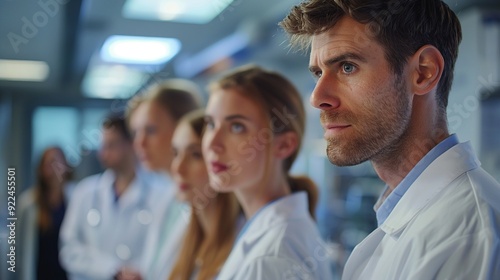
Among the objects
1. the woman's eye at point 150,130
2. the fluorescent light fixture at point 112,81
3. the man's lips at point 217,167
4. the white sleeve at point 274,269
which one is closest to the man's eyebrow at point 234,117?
the man's lips at point 217,167

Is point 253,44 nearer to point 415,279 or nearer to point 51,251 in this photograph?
point 51,251

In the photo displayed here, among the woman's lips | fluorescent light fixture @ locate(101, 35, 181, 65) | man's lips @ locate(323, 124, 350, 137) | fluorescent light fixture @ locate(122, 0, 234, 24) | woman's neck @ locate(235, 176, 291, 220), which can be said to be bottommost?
woman's neck @ locate(235, 176, 291, 220)

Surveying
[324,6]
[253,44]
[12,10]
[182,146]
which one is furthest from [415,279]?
[12,10]

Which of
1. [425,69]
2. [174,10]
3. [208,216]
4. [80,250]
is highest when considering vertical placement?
[174,10]

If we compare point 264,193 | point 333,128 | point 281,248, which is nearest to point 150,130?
point 264,193

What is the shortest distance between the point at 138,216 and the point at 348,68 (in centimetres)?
115

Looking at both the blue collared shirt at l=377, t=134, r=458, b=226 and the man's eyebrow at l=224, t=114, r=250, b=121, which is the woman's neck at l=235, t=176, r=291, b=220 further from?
the blue collared shirt at l=377, t=134, r=458, b=226

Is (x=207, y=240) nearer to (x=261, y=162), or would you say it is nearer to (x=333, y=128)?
(x=261, y=162)

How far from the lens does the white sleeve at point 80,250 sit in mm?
1741

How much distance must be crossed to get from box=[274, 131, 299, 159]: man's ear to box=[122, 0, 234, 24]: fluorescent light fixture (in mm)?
573

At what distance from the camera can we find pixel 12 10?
1.55 metres

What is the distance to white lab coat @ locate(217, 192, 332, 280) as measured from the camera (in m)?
0.99

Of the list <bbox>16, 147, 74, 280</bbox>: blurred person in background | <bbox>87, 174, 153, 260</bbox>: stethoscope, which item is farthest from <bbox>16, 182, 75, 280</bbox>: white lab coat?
<bbox>87, 174, 153, 260</bbox>: stethoscope

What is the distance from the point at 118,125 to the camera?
5.79 ft
